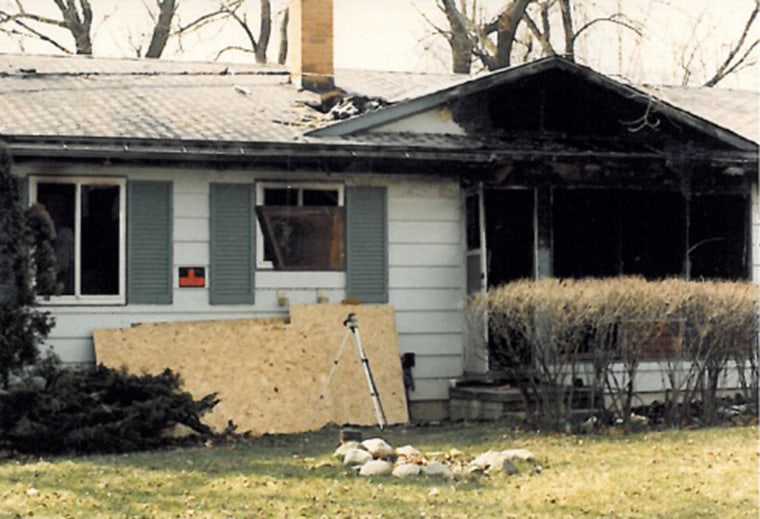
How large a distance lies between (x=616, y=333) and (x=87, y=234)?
6.04 m

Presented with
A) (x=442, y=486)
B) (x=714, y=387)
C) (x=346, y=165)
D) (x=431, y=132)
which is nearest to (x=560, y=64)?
(x=431, y=132)

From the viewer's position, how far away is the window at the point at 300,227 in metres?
16.0

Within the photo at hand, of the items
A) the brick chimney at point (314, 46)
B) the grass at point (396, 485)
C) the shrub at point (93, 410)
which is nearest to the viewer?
the grass at point (396, 485)

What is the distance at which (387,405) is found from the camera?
15664 millimetres

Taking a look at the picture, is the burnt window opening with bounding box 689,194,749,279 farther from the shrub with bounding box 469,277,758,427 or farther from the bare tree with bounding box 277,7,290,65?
the bare tree with bounding box 277,7,290,65

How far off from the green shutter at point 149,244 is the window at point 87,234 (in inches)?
4.9

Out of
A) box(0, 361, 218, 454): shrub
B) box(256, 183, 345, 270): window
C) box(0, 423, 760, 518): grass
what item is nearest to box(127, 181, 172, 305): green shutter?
box(256, 183, 345, 270): window

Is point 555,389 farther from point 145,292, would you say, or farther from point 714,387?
point 145,292

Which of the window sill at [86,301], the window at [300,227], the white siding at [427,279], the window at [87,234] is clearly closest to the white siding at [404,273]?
the white siding at [427,279]

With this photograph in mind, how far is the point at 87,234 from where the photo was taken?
15.5 metres

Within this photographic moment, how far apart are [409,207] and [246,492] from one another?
6.84 metres

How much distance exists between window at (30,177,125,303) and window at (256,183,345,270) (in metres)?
1.65

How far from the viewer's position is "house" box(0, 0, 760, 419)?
1543cm

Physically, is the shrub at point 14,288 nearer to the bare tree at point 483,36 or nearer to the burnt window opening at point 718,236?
the burnt window opening at point 718,236
